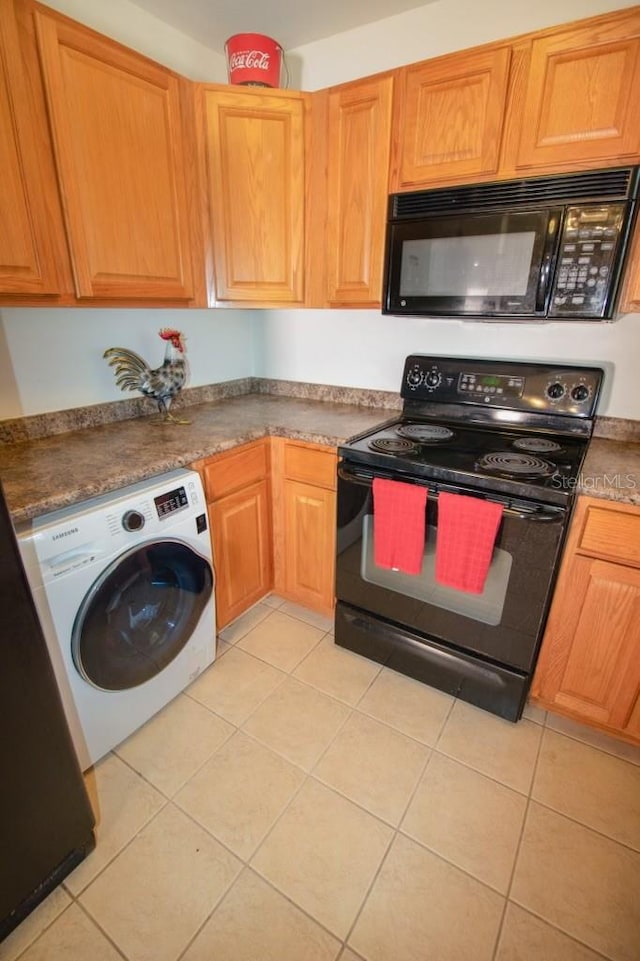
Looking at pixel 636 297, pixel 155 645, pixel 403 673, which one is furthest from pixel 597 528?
pixel 155 645

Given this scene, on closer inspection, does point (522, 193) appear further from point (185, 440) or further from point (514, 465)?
point (185, 440)

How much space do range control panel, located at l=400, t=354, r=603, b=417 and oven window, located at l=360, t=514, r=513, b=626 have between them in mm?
648

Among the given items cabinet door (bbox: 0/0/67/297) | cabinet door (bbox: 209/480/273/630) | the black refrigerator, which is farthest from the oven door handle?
cabinet door (bbox: 0/0/67/297)

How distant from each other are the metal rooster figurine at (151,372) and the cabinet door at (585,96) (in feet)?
4.70

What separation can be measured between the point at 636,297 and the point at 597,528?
0.72m

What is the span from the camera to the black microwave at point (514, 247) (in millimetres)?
1315

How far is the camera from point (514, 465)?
4.72 ft

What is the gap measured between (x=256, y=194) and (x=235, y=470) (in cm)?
111

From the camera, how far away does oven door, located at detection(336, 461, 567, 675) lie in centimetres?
136

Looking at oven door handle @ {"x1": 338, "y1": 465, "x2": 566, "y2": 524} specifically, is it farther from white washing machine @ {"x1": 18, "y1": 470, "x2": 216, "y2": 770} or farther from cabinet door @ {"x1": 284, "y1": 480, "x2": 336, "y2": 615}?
white washing machine @ {"x1": 18, "y1": 470, "x2": 216, "y2": 770}

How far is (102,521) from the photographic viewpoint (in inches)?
48.8

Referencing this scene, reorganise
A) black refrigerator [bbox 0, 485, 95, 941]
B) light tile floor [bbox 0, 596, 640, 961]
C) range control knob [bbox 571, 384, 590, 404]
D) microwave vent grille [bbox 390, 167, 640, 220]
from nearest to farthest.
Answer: black refrigerator [bbox 0, 485, 95, 941], light tile floor [bbox 0, 596, 640, 961], microwave vent grille [bbox 390, 167, 640, 220], range control knob [bbox 571, 384, 590, 404]

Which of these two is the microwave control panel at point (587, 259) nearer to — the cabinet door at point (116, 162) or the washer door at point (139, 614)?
the cabinet door at point (116, 162)

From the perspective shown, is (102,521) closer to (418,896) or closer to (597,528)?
(418,896)
